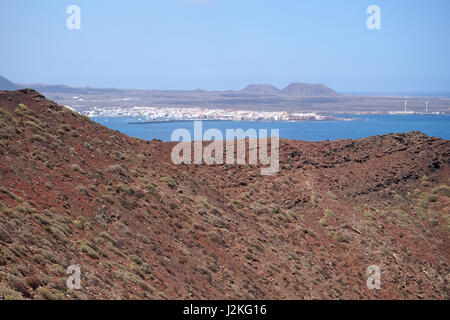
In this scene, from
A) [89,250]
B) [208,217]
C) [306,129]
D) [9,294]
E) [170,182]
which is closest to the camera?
[9,294]

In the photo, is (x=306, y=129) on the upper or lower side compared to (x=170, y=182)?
lower

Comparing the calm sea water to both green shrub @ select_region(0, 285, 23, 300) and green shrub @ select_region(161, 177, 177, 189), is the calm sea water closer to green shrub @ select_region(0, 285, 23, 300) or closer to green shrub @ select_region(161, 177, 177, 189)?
green shrub @ select_region(161, 177, 177, 189)

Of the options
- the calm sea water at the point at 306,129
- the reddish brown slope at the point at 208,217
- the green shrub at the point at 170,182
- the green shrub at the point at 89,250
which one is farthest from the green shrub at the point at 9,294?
the calm sea water at the point at 306,129

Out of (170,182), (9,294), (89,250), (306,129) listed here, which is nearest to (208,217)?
(170,182)

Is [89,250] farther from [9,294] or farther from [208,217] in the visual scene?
[208,217]

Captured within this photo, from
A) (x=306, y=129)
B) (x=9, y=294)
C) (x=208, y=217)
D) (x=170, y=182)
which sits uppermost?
(x=9, y=294)

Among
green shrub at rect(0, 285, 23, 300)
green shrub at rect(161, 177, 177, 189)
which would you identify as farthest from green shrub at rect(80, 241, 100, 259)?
green shrub at rect(161, 177, 177, 189)

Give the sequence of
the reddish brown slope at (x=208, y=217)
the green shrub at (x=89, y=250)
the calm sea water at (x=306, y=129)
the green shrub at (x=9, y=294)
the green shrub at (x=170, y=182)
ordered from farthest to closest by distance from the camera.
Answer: the calm sea water at (x=306, y=129)
the green shrub at (x=170, y=182)
the green shrub at (x=89, y=250)
the reddish brown slope at (x=208, y=217)
the green shrub at (x=9, y=294)

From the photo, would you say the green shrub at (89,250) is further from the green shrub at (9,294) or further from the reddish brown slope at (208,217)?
the green shrub at (9,294)
